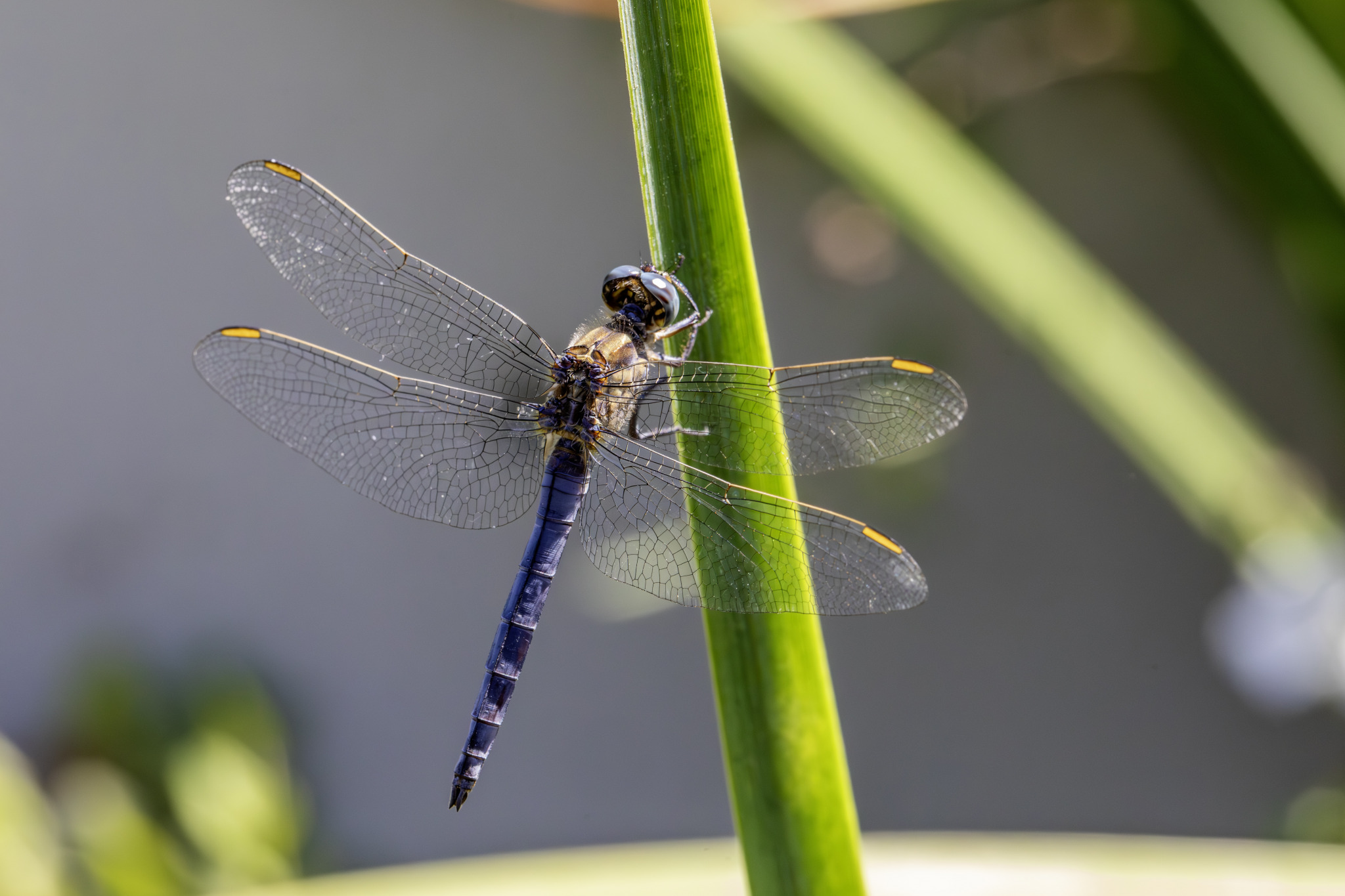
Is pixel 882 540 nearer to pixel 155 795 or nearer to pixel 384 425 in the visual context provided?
pixel 384 425

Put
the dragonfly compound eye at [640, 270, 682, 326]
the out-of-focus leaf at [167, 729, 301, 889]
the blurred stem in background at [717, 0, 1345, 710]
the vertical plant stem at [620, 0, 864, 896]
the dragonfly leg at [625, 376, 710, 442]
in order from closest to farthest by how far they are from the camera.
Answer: the vertical plant stem at [620, 0, 864, 896]
the dragonfly compound eye at [640, 270, 682, 326]
the dragonfly leg at [625, 376, 710, 442]
the blurred stem in background at [717, 0, 1345, 710]
the out-of-focus leaf at [167, 729, 301, 889]

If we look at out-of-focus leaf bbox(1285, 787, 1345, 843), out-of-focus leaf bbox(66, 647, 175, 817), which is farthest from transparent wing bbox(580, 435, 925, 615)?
out-of-focus leaf bbox(1285, 787, 1345, 843)

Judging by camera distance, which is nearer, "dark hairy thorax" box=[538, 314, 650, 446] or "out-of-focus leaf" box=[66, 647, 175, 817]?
"dark hairy thorax" box=[538, 314, 650, 446]

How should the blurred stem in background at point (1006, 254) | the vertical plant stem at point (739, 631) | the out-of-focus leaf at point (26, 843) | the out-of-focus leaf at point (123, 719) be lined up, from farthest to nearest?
the out-of-focus leaf at point (123, 719), the out-of-focus leaf at point (26, 843), the blurred stem in background at point (1006, 254), the vertical plant stem at point (739, 631)

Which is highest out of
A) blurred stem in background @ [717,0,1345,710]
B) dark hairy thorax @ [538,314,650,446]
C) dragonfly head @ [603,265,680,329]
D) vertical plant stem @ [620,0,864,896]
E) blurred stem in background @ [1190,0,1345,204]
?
blurred stem in background @ [1190,0,1345,204]

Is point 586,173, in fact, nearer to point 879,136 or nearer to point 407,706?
point 879,136

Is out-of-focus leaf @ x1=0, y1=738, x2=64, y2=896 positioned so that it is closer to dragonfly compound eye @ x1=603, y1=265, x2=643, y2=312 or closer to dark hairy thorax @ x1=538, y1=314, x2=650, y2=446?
dark hairy thorax @ x1=538, y1=314, x2=650, y2=446

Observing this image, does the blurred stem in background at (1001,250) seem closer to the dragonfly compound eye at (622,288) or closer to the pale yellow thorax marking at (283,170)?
the dragonfly compound eye at (622,288)

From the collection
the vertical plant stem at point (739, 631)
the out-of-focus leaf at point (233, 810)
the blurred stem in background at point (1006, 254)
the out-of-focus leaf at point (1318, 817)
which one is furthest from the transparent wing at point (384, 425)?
the out-of-focus leaf at point (1318, 817)
